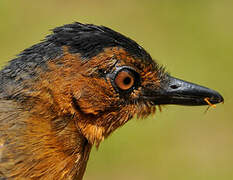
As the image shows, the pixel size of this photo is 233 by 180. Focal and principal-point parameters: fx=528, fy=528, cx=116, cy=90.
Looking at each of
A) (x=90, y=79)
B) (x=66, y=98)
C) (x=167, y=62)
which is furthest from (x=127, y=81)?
(x=167, y=62)

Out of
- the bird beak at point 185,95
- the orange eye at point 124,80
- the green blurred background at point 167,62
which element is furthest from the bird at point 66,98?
the green blurred background at point 167,62

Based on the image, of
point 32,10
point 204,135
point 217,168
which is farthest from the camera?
point 32,10

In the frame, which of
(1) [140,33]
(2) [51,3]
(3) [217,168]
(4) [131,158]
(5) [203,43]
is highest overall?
(2) [51,3]

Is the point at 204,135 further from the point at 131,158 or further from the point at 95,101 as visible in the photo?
the point at 95,101

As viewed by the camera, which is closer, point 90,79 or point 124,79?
point 90,79

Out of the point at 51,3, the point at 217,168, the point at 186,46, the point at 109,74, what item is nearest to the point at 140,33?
the point at 186,46

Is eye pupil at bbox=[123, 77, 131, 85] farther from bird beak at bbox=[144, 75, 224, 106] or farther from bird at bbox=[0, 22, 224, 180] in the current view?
bird beak at bbox=[144, 75, 224, 106]

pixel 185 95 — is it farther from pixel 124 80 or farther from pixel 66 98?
pixel 66 98
